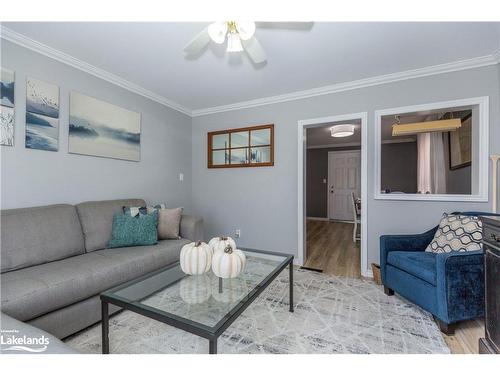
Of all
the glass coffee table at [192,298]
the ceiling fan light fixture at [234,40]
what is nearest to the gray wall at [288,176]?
the glass coffee table at [192,298]

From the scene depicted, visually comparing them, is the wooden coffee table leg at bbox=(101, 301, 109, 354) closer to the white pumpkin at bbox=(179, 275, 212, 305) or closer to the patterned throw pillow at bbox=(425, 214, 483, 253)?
the white pumpkin at bbox=(179, 275, 212, 305)

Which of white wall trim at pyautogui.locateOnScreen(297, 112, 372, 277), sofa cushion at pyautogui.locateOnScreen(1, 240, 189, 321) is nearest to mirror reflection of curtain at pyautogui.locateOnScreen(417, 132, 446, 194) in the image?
white wall trim at pyautogui.locateOnScreen(297, 112, 372, 277)

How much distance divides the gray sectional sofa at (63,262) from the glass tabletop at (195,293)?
409 millimetres

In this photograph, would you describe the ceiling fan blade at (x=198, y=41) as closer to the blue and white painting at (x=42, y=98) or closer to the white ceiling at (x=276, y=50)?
the white ceiling at (x=276, y=50)

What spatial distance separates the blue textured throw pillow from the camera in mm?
2164

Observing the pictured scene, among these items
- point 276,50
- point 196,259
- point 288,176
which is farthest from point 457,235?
point 276,50

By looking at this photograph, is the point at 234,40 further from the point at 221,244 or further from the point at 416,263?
the point at 416,263

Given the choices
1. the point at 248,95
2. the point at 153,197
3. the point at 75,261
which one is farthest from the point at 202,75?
the point at 75,261

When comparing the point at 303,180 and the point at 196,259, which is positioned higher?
the point at 303,180

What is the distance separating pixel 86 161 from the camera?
237 cm

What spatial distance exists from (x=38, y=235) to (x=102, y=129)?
1252 millimetres

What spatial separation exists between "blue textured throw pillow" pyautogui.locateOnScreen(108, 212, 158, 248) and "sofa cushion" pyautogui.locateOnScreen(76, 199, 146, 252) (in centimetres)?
6
